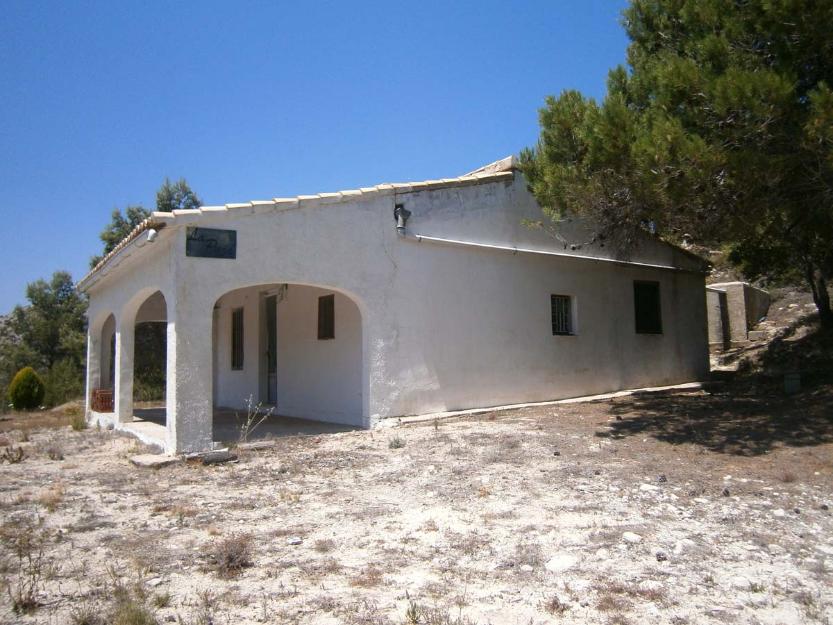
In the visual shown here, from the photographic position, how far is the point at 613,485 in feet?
20.7

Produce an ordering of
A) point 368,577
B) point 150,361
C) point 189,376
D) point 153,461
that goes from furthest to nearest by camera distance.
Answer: point 150,361 → point 189,376 → point 153,461 → point 368,577

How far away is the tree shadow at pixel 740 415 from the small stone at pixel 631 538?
3014 mm

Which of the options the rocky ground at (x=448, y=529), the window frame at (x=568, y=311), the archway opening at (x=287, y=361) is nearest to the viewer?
the rocky ground at (x=448, y=529)

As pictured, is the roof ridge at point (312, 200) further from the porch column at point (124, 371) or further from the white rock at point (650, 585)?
the white rock at point (650, 585)

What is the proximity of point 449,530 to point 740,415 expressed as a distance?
19.5 ft

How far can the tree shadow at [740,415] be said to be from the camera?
25.9 feet

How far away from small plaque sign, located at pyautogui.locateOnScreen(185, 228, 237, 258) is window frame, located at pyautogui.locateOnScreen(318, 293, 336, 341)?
3.24 metres

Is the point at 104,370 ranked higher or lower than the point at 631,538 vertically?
higher

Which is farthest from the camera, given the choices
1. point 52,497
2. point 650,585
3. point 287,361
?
point 287,361

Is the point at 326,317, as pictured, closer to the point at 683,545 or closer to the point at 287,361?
the point at 287,361

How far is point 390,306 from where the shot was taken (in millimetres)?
10195

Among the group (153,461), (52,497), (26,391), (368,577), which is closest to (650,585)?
(368,577)

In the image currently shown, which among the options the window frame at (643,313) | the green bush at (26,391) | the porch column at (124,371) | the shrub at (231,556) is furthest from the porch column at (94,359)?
the window frame at (643,313)

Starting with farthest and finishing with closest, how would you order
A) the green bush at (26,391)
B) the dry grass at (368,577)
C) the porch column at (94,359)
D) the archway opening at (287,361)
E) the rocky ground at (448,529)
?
the green bush at (26,391) < the porch column at (94,359) < the archway opening at (287,361) < the dry grass at (368,577) < the rocky ground at (448,529)
